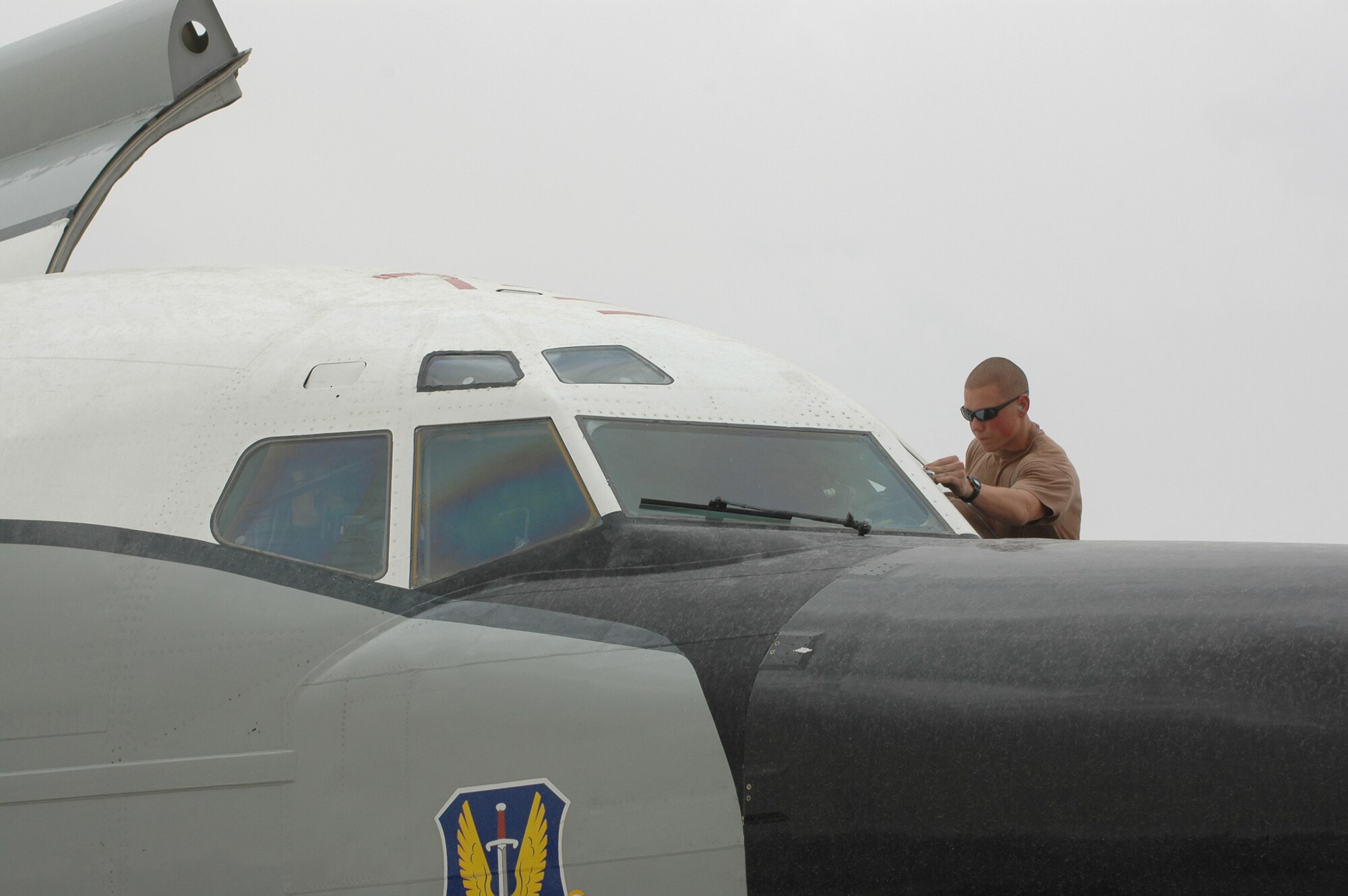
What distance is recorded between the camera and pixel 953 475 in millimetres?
6312

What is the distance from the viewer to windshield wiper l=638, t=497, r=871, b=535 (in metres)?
5.16

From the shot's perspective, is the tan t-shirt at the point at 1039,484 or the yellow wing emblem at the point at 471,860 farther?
the tan t-shirt at the point at 1039,484

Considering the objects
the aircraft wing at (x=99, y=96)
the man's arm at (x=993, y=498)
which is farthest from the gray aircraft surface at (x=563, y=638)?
the aircraft wing at (x=99, y=96)

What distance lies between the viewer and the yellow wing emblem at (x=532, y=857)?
4.11 m

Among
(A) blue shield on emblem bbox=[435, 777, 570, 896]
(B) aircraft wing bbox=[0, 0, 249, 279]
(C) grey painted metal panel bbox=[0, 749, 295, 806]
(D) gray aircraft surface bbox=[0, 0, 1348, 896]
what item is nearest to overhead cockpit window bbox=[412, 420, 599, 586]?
(D) gray aircraft surface bbox=[0, 0, 1348, 896]

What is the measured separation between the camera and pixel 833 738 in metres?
3.81

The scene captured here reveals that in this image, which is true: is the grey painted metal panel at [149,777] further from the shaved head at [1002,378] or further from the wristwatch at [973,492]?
the shaved head at [1002,378]

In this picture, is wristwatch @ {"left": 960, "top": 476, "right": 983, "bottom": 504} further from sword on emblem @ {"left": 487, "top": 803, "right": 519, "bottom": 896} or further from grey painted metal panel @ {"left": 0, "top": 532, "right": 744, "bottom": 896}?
sword on emblem @ {"left": 487, "top": 803, "right": 519, "bottom": 896}

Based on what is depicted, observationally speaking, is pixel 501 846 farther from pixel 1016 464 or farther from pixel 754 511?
pixel 1016 464

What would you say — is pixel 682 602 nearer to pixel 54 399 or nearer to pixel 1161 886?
pixel 1161 886

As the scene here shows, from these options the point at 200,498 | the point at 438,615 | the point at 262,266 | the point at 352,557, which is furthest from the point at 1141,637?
the point at 262,266

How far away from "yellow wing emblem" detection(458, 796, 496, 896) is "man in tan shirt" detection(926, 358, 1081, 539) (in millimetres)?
3336

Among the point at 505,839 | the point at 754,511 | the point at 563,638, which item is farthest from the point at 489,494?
the point at 505,839

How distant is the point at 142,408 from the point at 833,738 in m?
3.44
